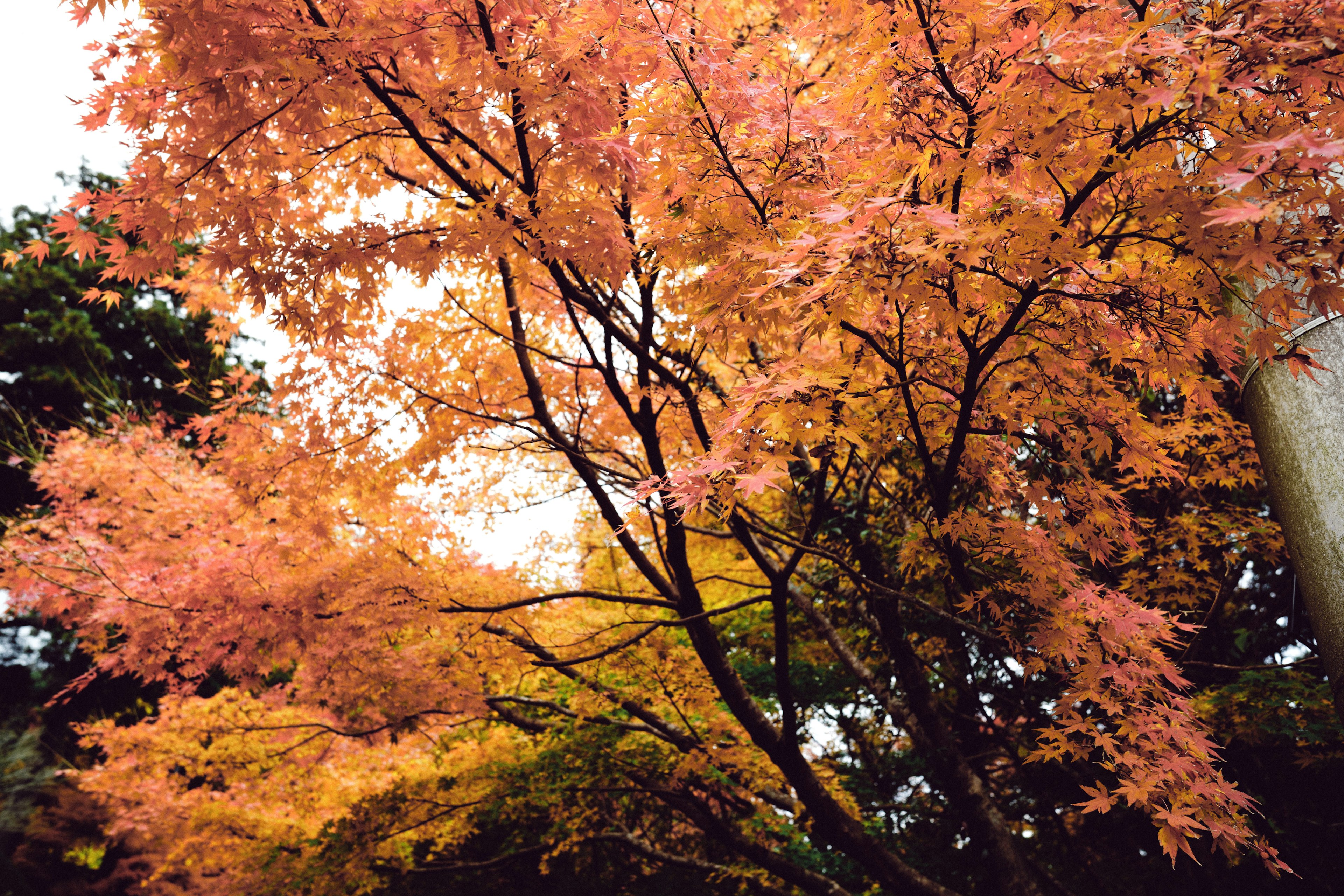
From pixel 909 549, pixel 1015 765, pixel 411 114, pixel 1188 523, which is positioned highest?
pixel 411 114

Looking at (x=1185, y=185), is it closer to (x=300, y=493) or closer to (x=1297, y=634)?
(x=1297, y=634)

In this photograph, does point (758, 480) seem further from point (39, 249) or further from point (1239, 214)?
point (39, 249)

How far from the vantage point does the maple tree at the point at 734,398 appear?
2.10 m

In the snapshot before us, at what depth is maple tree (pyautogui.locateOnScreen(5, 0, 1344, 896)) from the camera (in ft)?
6.89

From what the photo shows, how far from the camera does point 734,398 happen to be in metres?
2.71

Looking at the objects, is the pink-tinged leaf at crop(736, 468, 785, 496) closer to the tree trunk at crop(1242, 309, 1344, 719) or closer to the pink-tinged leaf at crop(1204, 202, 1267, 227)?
the pink-tinged leaf at crop(1204, 202, 1267, 227)

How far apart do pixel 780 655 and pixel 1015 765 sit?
2.45m

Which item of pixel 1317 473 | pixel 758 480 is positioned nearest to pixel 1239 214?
pixel 758 480

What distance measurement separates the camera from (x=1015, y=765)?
16.6ft

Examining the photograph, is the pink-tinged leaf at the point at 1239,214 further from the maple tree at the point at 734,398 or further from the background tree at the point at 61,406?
the background tree at the point at 61,406

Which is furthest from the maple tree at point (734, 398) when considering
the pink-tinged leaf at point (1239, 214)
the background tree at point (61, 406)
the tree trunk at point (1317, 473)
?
the background tree at point (61, 406)

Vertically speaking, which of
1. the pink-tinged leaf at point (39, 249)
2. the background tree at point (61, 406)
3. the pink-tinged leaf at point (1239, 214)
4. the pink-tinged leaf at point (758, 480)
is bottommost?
the pink-tinged leaf at point (758, 480)

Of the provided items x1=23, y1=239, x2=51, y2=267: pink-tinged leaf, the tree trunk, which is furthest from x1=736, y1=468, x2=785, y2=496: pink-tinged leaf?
x1=23, y1=239, x2=51, y2=267: pink-tinged leaf

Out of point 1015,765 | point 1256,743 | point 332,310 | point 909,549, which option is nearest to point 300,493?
point 332,310
